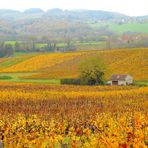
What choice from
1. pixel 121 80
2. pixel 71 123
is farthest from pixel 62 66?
pixel 71 123

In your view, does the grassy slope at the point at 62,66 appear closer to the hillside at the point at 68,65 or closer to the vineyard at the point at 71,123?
the hillside at the point at 68,65

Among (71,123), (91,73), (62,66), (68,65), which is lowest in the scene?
(62,66)

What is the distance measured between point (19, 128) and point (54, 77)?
67.6 metres

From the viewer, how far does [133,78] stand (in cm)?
8894

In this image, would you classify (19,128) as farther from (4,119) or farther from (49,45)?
(49,45)

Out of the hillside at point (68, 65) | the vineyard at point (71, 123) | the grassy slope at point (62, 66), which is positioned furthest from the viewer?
the hillside at point (68, 65)

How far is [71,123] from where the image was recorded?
32.0m

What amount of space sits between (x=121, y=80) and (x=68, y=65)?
33.3 meters

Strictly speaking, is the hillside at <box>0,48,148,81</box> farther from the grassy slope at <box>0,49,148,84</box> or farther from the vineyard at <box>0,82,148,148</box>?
the vineyard at <box>0,82,148,148</box>

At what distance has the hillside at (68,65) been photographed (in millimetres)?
97812

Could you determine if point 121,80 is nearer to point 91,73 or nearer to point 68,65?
point 91,73

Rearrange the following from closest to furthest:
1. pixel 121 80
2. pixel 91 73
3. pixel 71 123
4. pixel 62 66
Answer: pixel 71 123 < pixel 91 73 < pixel 121 80 < pixel 62 66

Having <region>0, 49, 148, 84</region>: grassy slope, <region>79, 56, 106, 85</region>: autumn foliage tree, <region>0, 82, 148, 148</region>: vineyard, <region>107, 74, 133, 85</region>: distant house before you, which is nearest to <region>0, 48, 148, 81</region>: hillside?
<region>0, 49, 148, 84</region>: grassy slope

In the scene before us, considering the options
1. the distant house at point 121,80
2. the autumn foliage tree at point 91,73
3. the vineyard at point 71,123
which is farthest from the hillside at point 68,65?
the vineyard at point 71,123
